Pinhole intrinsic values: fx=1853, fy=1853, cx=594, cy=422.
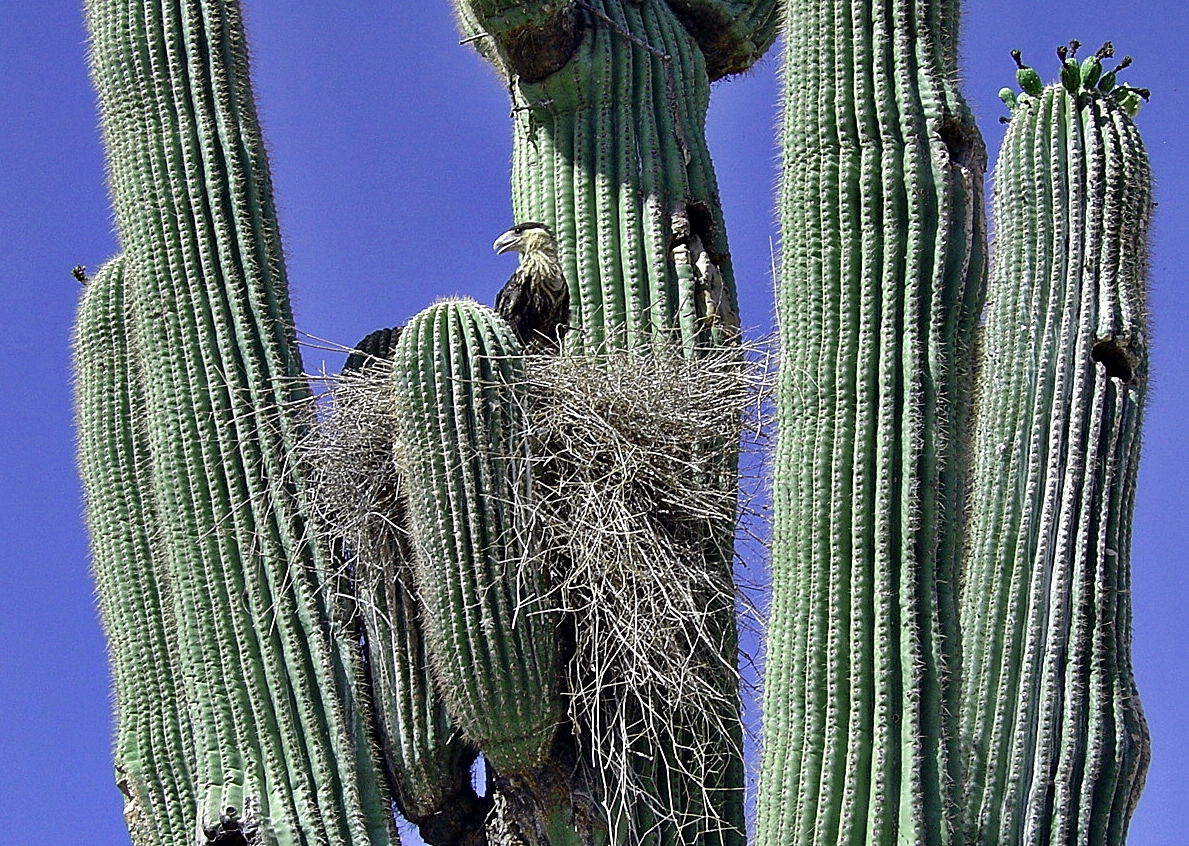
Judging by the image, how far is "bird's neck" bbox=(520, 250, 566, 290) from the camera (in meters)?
5.48

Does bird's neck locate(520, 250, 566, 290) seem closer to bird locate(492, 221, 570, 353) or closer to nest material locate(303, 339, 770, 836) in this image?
bird locate(492, 221, 570, 353)

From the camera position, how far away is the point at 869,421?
13.4ft

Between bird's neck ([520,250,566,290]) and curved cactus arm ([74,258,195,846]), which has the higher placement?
bird's neck ([520,250,566,290])

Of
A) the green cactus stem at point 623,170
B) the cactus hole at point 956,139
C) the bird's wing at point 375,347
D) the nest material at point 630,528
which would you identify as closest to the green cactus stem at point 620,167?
the green cactus stem at point 623,170

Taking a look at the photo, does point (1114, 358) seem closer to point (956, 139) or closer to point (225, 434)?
A: point (956, 139)

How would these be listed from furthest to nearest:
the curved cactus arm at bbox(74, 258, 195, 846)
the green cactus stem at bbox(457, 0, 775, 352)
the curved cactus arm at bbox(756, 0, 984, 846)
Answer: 1. the green cactus stem at bbox(457, 0, 775, 352)
2. the curved cactus arm at bbox(74, 258, 195, 846)
3. the curved cactus arm at bbox(756, 0, 984, 846)

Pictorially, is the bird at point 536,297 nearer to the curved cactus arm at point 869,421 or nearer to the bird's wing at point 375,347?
the bird's wing at point 375,347

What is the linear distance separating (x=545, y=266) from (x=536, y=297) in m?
0.14

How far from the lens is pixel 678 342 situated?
5.48 meters

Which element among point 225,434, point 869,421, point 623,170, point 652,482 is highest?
point 623,170

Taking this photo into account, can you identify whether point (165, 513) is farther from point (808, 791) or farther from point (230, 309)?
point (808, 791)

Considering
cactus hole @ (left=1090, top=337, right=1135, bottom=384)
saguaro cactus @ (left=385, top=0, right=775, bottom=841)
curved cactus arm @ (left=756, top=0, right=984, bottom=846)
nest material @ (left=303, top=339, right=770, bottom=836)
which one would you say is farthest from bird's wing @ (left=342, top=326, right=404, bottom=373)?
cactus hole @ (left=1090, top=337, right=1135, bottom=384)

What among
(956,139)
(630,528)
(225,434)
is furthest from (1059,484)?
(225,434)

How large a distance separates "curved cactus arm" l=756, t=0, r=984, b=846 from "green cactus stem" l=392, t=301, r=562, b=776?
837 mm
